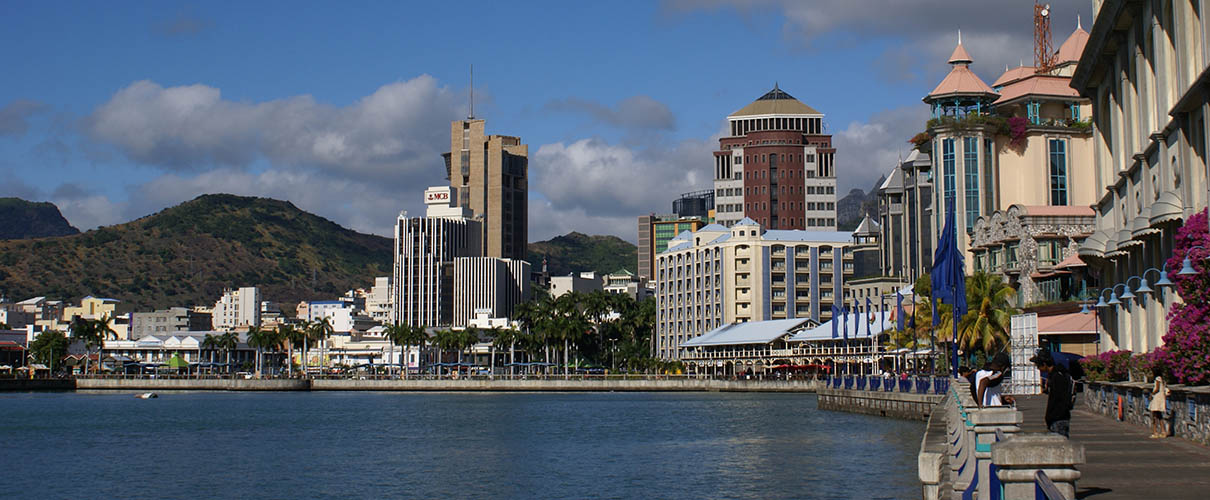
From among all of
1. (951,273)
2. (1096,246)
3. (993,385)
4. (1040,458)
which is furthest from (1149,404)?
(951,273)

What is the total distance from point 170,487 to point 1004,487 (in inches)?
1583

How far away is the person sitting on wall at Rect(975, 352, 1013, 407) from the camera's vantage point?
942 inches

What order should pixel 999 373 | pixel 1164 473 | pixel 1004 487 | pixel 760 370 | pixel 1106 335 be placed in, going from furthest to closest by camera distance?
pixel 760 370 → pixel 1106 335 → pixel 999 373 → pixel 1164 473 → pixel 1004 487

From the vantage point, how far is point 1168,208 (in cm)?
3681

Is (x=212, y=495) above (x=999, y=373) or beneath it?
beneath

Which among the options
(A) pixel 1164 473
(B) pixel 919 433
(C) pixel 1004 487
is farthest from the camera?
(B) pixel 919 433

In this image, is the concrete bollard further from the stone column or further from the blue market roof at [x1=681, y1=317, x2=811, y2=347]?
the blue market roof at [x1=681, y1=317, x2=811, y2=347]

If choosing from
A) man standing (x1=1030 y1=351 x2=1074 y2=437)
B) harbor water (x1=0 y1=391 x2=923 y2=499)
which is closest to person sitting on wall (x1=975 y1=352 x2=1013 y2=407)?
man standing (x1=1030 y1=351 x2=1074 y2=437)

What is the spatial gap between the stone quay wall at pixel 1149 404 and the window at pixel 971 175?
56.3 metres

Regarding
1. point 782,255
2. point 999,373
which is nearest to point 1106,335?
point 999,373

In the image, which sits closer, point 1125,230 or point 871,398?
point 1125,230

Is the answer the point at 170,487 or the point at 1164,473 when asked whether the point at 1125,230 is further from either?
the point at 170,487

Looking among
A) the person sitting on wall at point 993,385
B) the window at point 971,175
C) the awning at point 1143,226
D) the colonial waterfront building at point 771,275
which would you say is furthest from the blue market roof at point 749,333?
the person sitting on wall at point 993,385

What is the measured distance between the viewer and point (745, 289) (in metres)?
179
